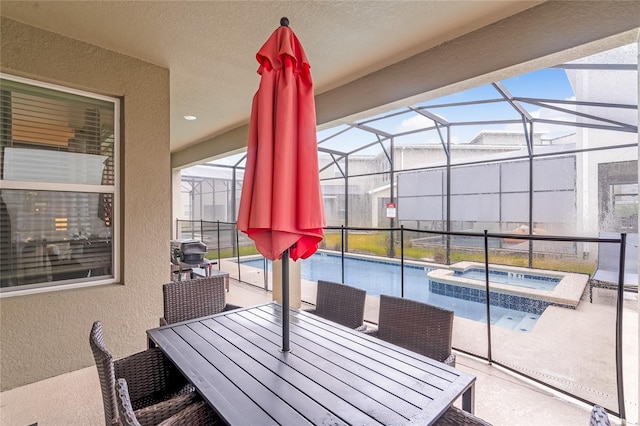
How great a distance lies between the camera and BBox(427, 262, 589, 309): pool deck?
10.8 feet

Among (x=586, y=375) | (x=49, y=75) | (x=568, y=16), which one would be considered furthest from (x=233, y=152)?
(x=586, y=375)

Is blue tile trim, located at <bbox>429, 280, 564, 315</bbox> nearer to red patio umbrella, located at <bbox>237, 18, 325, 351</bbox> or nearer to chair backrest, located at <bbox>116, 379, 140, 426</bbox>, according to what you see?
red patio umbrella, located at <bbox>237, 18, 325, 351</bbox>

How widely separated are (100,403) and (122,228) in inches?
A: 58.7

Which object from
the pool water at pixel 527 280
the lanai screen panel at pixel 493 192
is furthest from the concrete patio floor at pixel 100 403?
the lanai screen panel at pixel 493 192

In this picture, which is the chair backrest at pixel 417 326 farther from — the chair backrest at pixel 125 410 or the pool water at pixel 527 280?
the pool water at pixel 527 280

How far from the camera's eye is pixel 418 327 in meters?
1.84

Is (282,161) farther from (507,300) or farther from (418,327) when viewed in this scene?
(507,300)

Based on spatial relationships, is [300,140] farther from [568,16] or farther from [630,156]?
[630,156]

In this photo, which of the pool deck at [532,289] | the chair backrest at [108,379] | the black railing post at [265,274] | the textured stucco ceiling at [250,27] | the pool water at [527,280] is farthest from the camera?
the black railing post at [265,274]

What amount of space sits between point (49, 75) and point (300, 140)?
2.59 metres

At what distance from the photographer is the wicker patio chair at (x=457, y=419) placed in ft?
3.63

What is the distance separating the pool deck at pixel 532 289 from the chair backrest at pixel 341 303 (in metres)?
1.96

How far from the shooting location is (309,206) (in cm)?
142

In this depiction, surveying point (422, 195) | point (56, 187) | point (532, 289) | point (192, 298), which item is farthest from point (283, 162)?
point (422, 195)
